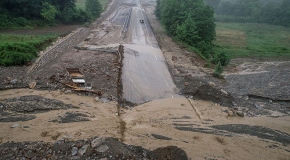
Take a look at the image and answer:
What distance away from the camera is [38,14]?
3641cm

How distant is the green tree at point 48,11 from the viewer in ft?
117

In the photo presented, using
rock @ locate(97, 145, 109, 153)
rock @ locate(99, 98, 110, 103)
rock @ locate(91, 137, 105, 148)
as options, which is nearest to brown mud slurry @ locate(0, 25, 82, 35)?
rock @ locate(99, 98, 110, 103)

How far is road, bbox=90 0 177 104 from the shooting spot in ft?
62.6

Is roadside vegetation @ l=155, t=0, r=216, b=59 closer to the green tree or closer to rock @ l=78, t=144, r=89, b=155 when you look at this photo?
the green tree

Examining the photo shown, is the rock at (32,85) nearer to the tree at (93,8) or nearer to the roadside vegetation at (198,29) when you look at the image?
the roadside vegetation at (198,29)

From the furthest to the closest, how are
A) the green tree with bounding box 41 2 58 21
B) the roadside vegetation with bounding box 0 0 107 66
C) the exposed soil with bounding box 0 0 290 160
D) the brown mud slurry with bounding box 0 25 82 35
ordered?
the green tree with bounding box 41 2 58 21, the brown mud slurry with bounding box 0 25 82 35, the roadside vegetation with bounding box 0 0 107 66, the exposed soil with bounding box 0 0 290 160

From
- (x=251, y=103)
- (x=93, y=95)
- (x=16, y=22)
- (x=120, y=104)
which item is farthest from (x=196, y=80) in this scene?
(x=16, y=22)

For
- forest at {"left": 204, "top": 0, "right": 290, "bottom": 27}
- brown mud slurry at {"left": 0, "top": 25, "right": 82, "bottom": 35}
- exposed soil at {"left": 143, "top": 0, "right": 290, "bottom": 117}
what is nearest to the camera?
exposed soil at {"left": 143, "top": 0, "right": 290, "bottom": 117}

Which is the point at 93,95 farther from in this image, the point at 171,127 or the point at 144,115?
the point at 171,127

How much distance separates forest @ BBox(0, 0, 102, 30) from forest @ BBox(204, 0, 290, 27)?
164 ft

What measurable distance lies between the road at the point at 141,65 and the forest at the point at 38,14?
24.2 feet

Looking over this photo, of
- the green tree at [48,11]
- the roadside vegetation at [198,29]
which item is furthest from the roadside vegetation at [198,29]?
the green tree at [48,11]

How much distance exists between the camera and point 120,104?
54.6 feet

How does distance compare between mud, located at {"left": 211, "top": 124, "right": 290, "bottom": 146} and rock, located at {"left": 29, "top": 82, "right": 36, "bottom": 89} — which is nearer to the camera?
mud, located at {"left": 211, "top": 124, "right": 290, "bottom": 146}
